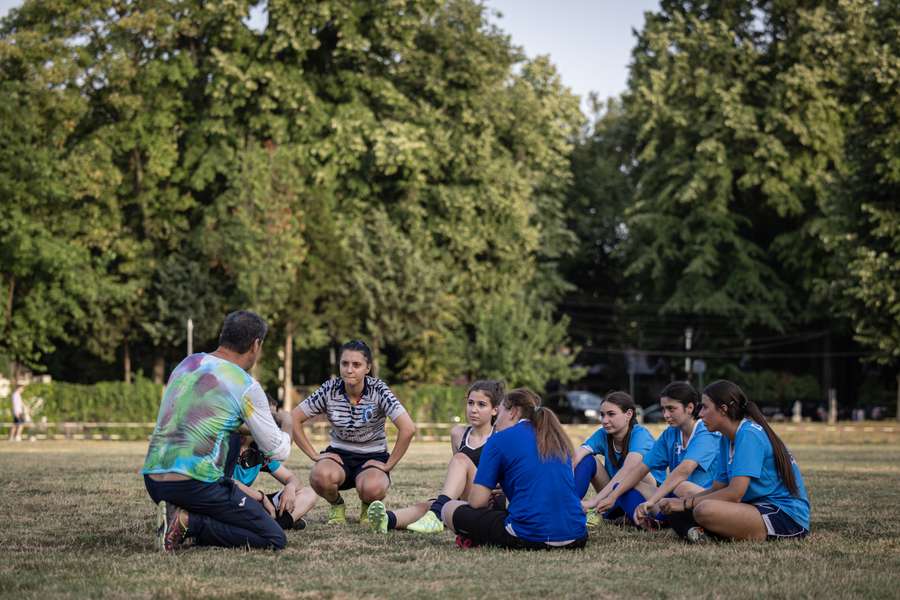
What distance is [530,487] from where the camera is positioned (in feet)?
29.9

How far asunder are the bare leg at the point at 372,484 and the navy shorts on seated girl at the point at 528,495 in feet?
7.07

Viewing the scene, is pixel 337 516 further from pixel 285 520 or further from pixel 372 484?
pixel 285 520

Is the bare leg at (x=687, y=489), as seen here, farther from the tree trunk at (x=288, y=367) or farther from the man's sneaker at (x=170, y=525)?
Result: the tree trunk at (x=288, y=367)

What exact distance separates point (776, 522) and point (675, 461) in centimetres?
150

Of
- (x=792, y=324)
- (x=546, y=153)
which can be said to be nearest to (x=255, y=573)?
(x=546, y=153)

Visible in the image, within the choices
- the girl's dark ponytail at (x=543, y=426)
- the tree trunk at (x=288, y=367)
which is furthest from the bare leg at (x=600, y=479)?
the tree trunk at (x=288, y=367)

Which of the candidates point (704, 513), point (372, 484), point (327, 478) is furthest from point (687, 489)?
point (327, 478)

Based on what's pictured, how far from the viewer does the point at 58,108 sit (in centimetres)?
4209

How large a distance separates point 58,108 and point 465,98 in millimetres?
15551

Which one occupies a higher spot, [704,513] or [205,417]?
[205,417]

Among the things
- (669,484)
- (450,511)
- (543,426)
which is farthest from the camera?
(669,484)

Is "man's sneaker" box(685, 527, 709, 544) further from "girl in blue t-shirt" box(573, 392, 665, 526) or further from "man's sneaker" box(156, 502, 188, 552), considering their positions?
"man's sneaker" box(156, 502, 188, 552)

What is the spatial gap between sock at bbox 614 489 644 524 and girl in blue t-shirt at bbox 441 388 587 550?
6.57 feet

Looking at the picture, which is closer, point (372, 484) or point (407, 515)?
point (407, 515)
